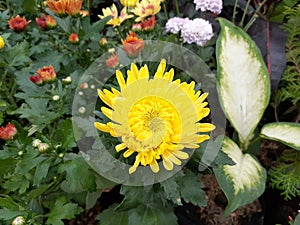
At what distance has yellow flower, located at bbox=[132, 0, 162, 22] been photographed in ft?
3.68

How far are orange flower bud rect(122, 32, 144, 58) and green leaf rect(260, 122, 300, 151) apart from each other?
421mm

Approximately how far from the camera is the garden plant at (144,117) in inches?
31.4

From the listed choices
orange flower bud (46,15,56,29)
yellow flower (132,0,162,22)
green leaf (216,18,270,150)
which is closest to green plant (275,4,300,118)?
green leaf (216,18,270,150)

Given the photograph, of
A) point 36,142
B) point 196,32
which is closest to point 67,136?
point 36,142

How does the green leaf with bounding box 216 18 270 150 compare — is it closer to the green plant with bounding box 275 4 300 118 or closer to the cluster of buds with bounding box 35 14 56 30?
the green plant with bounding box 275 4 300 118

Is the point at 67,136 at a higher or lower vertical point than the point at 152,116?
lower

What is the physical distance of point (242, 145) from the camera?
4.19 feet

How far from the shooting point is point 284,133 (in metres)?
1.17

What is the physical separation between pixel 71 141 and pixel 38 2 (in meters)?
0.48

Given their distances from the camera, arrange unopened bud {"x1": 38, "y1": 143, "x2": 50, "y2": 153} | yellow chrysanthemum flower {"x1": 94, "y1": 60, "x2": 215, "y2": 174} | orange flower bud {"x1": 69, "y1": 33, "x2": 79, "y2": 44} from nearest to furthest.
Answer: yellow chrysanthemum flower {"x1": 94, "y1": 60, "x2": 215, "y2": 174} → unopened bud {"x1": 38, "y1": 143, "x2": 50, "y2": 153} → orange flower bud {"x1": 69, "y1": 33, "x2": 79, "y2": 44}

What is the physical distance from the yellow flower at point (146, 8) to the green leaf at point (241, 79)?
0.57 feet

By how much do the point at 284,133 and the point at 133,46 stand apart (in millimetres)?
463

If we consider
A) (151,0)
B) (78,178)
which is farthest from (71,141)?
(151,0)

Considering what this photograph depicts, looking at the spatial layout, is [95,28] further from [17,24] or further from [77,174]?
[77,174]
